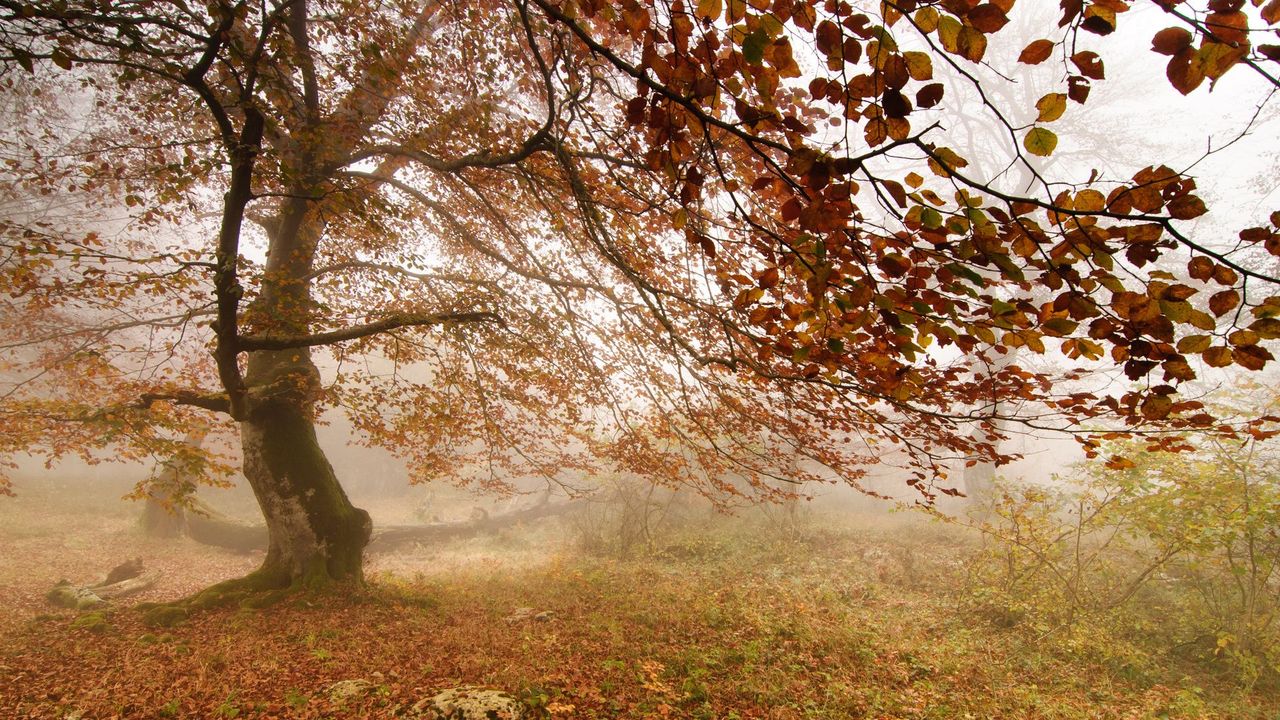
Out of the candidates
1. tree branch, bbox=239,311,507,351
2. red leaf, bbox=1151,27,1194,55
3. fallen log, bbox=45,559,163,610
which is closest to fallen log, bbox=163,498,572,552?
fallen log, bbox=45,559,163,610

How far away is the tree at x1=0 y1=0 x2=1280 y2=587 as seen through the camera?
6.10 feet

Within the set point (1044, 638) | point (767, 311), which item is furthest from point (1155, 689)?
point (767, 311)

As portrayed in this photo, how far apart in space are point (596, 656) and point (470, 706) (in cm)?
184

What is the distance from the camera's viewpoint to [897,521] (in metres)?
15.9

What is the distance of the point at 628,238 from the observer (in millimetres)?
6070

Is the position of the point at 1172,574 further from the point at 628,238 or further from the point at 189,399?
the point at 189,399

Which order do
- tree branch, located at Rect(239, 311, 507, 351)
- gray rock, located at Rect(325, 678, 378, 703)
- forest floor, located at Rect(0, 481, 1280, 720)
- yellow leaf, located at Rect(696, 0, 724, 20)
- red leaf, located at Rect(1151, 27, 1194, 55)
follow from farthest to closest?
tree branch, located at Rect(239, 311, 507, 351), forest floor, located at Rect(0, 481, 1280, 720), gray rock, located at Rect(325, 678, 378, 703), yellow leaf, located at Rect(696, 0, 724, 20), red leaf, located at Rect(1151, 27, 1194, 55)

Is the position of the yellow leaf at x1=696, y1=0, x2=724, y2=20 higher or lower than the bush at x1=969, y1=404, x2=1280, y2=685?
higher

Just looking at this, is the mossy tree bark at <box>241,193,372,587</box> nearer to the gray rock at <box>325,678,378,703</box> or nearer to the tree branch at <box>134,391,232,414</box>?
the tree branch at <box>134,391,232,414</box>

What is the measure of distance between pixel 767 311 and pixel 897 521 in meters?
15.9

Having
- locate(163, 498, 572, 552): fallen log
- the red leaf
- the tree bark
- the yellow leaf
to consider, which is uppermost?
the yellow leaf

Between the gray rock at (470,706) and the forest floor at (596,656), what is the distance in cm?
29

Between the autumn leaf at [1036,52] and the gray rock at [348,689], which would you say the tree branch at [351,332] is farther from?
the autumn leaf at [1036,52]

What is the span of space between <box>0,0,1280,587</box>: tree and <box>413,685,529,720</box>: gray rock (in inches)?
118
